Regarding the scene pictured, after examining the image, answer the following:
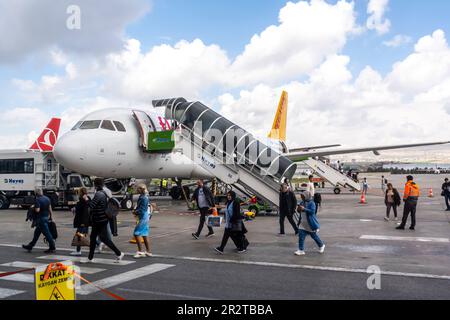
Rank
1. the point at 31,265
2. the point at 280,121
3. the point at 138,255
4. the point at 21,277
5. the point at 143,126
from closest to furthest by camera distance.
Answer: the point at 21,277 → the point at 31,265 → the point at 138,255 → the point at 143,126 → the point at 280,121

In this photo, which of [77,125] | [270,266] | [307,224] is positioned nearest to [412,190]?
[307,224]

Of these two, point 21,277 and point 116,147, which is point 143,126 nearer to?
point 116,147

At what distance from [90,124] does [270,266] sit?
13.0 meters

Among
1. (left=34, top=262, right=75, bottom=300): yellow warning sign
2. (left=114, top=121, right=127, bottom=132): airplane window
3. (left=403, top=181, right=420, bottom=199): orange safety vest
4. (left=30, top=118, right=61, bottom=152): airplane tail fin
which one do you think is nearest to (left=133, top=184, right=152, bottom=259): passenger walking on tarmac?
(left=34, top=262, right=75, bottom=300): yellow warning sign

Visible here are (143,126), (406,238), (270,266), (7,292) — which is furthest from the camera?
(143,126)

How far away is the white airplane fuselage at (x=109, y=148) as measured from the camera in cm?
1802

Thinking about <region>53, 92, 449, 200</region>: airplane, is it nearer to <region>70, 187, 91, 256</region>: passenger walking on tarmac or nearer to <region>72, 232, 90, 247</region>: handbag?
<region>70, 187, 91, 256</region>: passenger walking on tarmac

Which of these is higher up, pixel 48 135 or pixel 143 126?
pixel 48 135

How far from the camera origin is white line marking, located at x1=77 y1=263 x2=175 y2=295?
7.12m

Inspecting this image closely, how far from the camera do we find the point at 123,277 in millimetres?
8008

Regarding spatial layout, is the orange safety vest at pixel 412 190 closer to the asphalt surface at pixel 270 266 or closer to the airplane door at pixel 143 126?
the asphalt surface at pixel 270 266

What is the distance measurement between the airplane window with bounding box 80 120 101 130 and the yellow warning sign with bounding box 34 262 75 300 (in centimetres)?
1434
